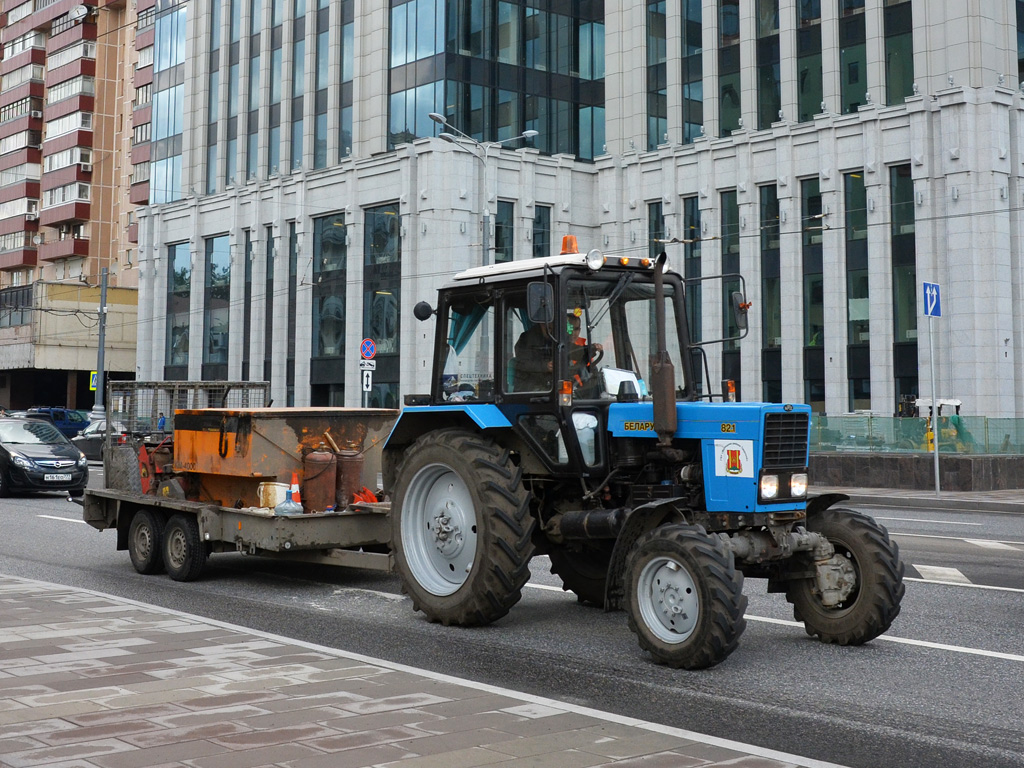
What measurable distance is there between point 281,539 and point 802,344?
31.1 m

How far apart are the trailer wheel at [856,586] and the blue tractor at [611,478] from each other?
0.04 ft

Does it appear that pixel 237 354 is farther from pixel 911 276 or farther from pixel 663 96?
pixel 911 276

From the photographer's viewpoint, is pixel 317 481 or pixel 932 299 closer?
pixel 317 481

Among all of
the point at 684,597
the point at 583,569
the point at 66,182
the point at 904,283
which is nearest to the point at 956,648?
the point at 684,597

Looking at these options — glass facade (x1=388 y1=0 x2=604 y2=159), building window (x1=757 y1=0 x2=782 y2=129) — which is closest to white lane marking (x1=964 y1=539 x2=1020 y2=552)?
building window (x1=757 y1=0 x2=782 y2=129)

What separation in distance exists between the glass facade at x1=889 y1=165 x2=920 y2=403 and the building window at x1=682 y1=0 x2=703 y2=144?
8623mm

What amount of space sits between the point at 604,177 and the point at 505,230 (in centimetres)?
447

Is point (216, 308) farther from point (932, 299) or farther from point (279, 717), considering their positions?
point (279, 717)

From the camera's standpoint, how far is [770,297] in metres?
40.0

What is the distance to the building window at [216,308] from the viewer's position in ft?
179

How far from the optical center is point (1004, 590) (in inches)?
415

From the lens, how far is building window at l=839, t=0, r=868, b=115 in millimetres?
37750

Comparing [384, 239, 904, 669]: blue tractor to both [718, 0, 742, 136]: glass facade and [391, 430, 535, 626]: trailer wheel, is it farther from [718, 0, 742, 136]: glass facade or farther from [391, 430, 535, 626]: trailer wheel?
[718, 0, 742, 136]: glass facade

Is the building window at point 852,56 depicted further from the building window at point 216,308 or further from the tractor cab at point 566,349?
the tractor cab at point 566,349
